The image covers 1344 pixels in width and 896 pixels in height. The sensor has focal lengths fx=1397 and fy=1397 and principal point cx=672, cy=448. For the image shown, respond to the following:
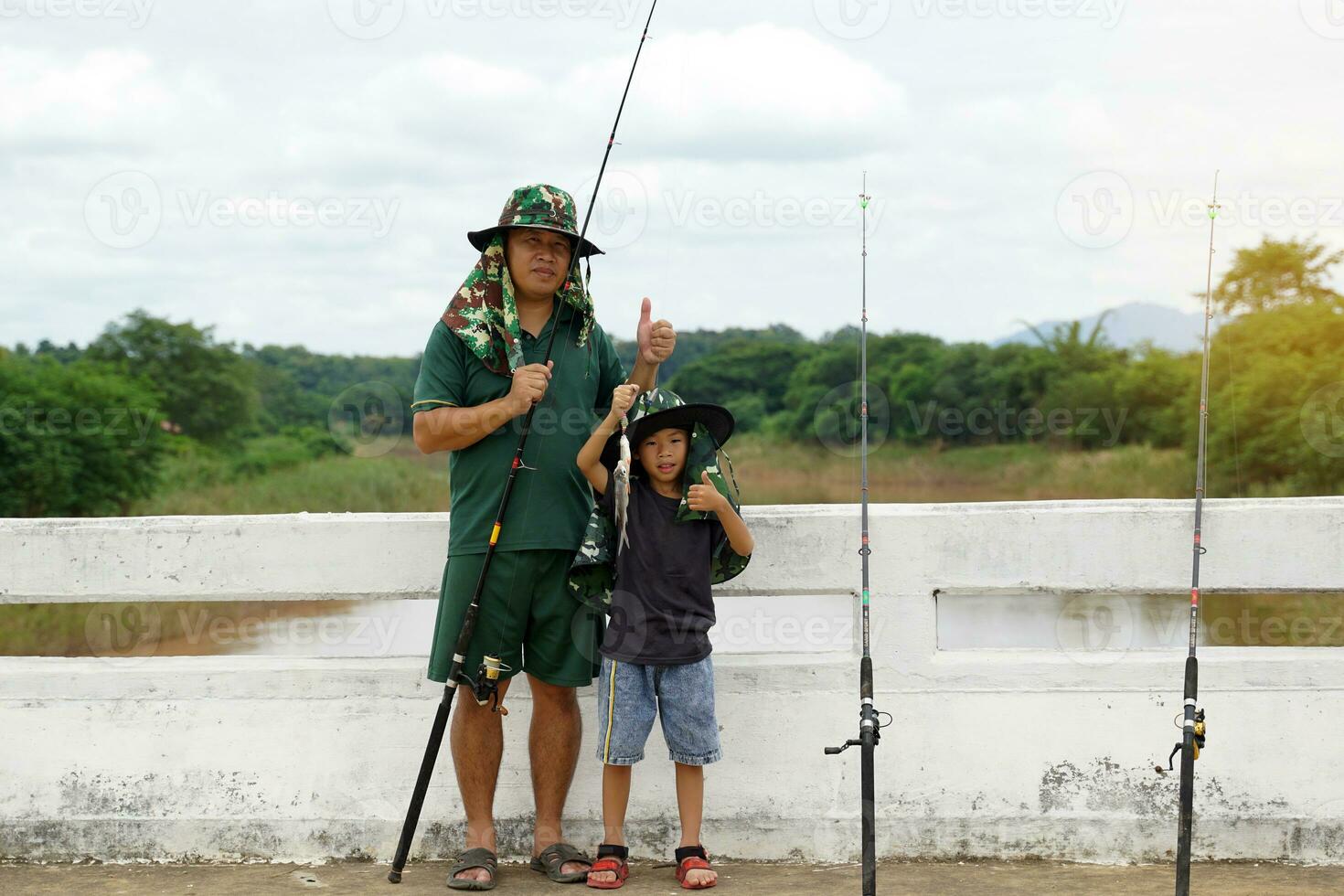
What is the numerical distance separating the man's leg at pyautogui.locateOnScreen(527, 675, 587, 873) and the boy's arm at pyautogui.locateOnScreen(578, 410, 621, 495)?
2.09ft

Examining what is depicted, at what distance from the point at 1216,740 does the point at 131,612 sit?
13429mm

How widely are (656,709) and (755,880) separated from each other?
1.94 ft

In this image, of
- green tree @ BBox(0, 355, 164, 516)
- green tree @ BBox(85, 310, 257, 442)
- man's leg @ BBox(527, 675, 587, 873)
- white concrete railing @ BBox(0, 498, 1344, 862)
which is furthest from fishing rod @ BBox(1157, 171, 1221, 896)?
green tree @ BBox(85, 310, 257, 442)

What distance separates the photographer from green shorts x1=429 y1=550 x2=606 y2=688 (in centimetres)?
408

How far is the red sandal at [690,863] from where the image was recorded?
406cm

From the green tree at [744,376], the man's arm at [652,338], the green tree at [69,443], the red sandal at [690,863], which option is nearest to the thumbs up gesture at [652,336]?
the man's arm at [652,338]

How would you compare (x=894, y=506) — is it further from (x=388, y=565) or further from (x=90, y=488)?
(x=90, y=488)

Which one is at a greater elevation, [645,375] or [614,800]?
[645,375]

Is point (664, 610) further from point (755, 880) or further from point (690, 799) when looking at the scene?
point (755, 880)

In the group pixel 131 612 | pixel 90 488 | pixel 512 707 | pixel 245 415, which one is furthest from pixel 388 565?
pixel 245 415

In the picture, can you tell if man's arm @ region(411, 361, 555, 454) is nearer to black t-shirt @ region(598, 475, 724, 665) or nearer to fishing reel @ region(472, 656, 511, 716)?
black t-shirt @ region(598, 475, 724, 665)

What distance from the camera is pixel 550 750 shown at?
165 inches

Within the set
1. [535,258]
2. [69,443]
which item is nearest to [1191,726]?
[535,258]

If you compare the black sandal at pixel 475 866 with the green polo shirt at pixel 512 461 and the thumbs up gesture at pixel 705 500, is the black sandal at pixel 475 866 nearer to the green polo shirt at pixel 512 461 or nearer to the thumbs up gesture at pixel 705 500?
the green polo shirt at pixel 512 461
